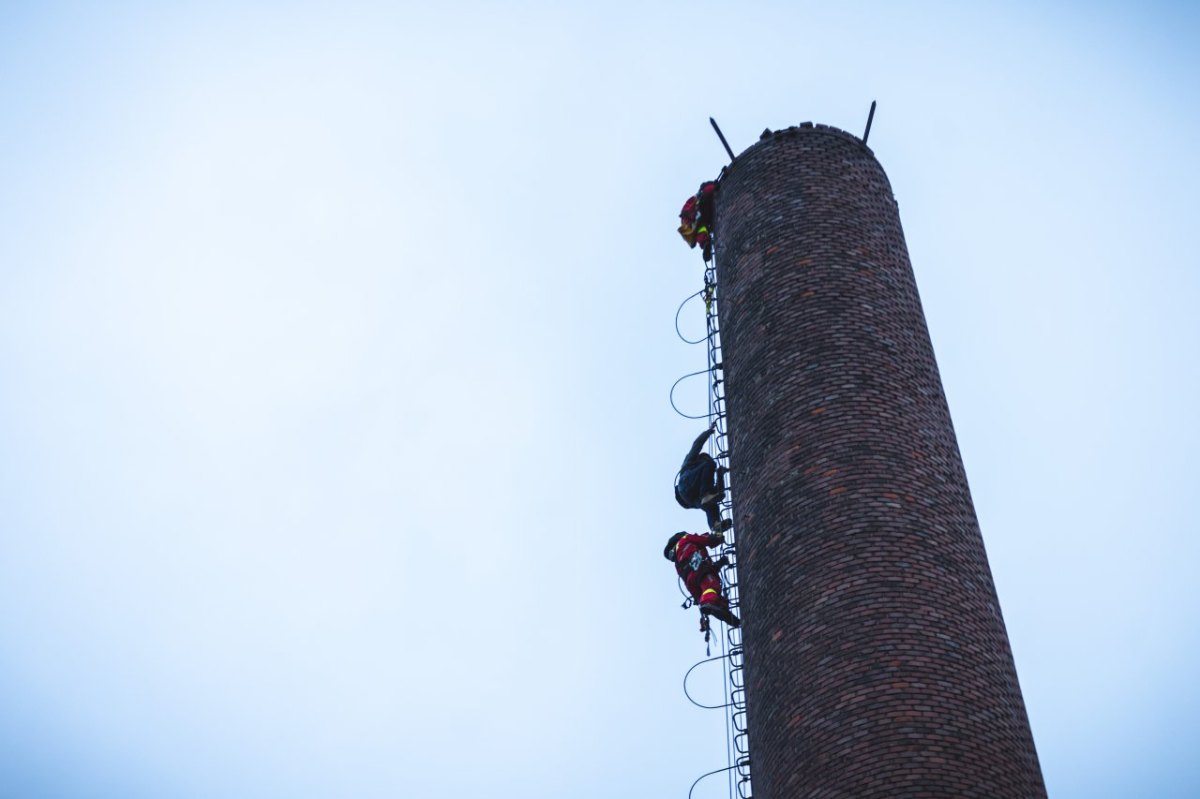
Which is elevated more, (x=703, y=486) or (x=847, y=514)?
Result: (x=703, y=486)

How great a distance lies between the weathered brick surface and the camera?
11.2 meters

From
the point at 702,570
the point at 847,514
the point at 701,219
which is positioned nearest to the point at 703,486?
the point at 702,570

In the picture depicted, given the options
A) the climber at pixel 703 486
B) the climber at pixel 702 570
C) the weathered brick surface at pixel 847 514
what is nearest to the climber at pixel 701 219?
the weathered brick surface at pixel 847 514

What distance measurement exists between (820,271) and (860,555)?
3.88 m

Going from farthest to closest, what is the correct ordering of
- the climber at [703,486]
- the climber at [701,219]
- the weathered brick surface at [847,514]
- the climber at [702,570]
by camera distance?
the climber at [701,219]
the climber at [703,486]
the climber at [702,570]
the weathered brick surface at [847,514]

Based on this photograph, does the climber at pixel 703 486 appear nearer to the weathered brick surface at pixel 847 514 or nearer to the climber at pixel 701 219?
the weathered brick surface at pixel 847 514

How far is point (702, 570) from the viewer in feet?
48.6

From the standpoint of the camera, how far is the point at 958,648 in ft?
38.4

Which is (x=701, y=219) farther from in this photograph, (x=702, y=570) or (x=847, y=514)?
(x=847, y=514)

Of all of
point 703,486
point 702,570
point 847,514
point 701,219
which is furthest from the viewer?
point 701,219

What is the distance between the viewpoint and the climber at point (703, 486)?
613 inches

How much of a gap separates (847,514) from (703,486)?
3339 mm

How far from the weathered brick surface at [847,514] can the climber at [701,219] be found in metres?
0.81

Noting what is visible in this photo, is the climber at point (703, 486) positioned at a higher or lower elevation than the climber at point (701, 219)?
lower
